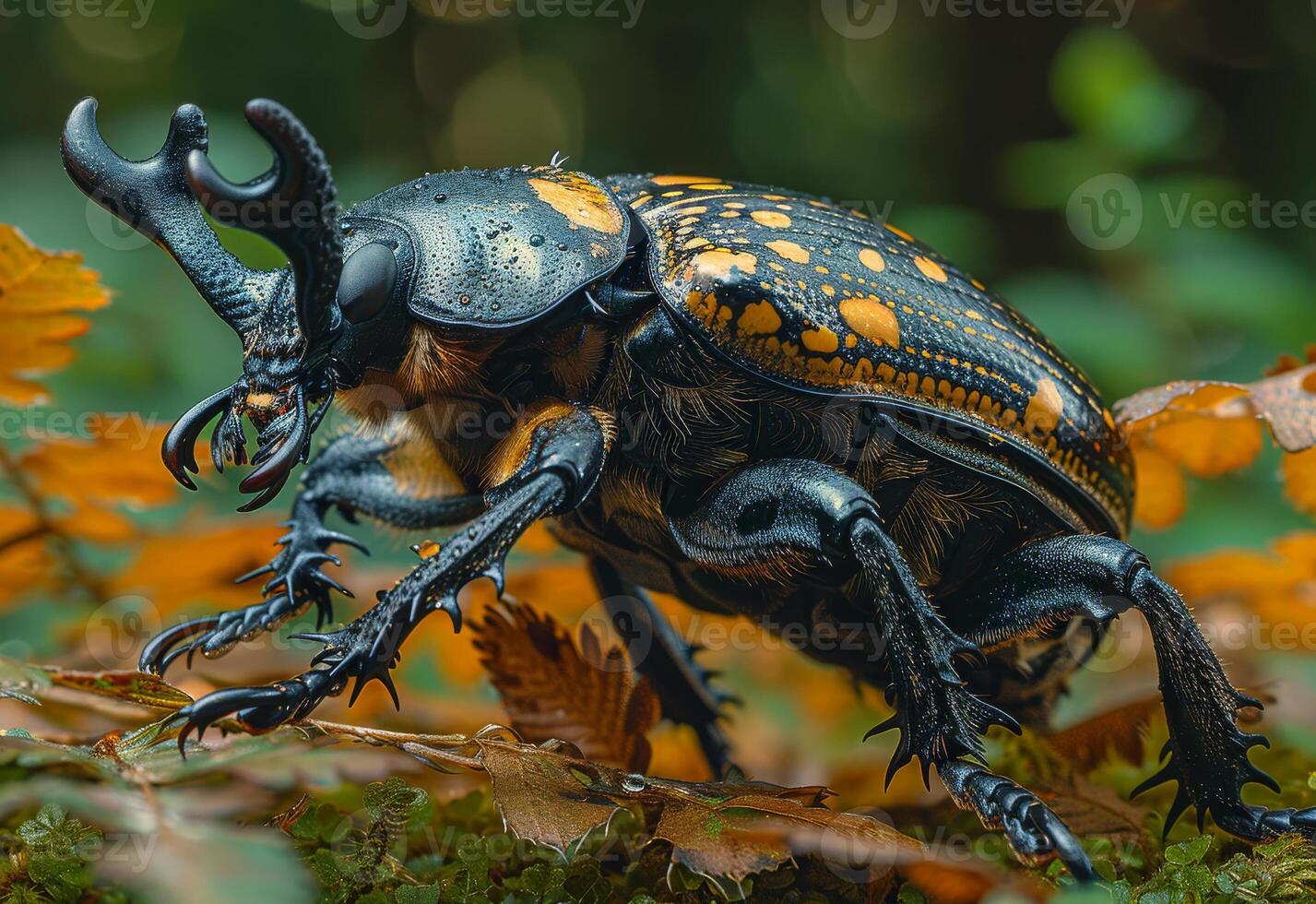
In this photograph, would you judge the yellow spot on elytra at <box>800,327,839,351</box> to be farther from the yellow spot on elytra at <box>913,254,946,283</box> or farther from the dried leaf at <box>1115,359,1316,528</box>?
the dried leaf at <box>1115,359,1316,528</box>

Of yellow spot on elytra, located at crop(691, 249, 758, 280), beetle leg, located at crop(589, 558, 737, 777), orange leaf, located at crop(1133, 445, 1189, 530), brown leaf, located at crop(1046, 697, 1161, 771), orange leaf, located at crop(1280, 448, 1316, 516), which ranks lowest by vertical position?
beetle leg, located at crop(589, 558, 737, 777)

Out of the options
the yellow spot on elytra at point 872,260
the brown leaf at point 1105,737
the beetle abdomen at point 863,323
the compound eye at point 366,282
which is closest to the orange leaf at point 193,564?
the compound eye at point 366,282

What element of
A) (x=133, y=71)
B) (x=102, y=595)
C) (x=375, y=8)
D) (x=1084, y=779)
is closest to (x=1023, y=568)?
(x=1084, y=779)

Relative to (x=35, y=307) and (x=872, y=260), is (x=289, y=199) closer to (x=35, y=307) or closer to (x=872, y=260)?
(x=872, y=260)

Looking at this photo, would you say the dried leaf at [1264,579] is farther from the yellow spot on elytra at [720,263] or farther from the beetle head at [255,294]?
the beetle head at [255,294]

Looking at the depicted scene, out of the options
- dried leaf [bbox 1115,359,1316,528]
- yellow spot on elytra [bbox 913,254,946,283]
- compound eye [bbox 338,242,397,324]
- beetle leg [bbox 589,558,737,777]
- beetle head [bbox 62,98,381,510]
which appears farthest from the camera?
beetle leg [bbox 589,558,737,777]

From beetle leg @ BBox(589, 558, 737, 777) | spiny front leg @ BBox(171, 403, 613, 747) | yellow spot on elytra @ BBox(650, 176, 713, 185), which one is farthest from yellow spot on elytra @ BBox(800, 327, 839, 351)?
beetle leg @ BBox(589, 558, 737, 777)

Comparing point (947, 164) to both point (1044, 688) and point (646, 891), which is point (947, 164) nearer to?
point (1044, 688)
